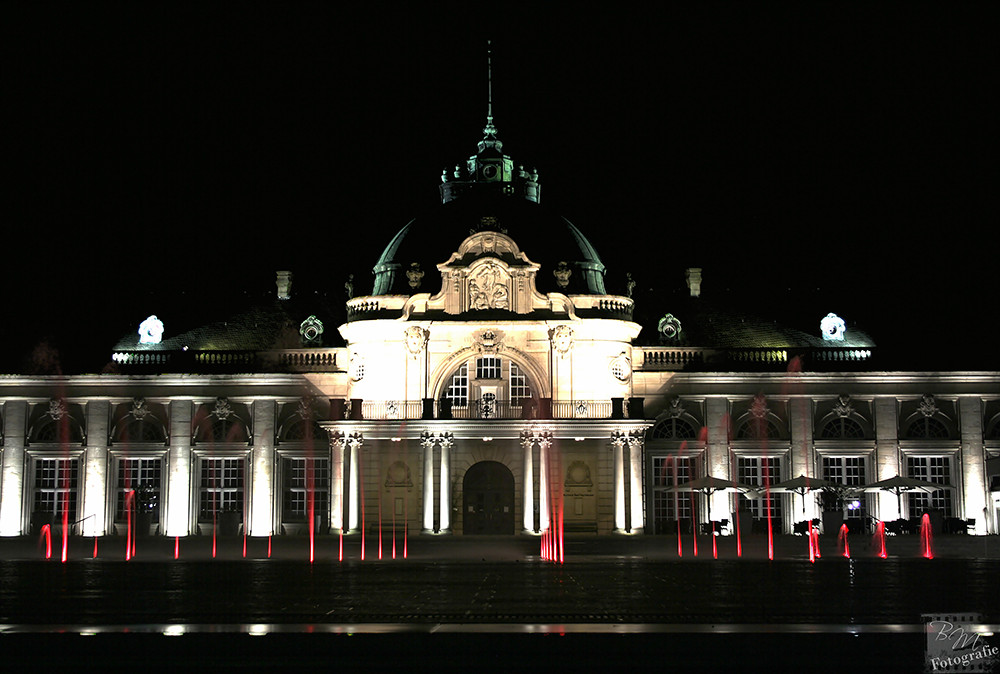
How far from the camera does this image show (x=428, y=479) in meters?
54.9

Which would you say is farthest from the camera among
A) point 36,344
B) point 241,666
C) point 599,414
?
point 36,344

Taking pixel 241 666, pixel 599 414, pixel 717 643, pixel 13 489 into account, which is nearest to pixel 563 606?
pixel 717 643

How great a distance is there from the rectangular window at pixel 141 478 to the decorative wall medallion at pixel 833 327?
3230cm

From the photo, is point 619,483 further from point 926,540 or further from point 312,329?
point 312,329

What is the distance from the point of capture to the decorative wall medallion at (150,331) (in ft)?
205

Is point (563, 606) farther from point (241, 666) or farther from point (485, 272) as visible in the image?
point (485, 272)

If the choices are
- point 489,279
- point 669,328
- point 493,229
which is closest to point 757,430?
point 669,328

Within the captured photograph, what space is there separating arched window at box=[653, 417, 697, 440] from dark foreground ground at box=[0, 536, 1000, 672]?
62.5 feet

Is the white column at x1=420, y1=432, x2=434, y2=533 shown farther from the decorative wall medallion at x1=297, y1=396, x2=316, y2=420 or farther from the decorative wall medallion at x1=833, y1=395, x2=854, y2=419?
the decorative wall medallion at x1=833, y1=395, x2=854, y2=419

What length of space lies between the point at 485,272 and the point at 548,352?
178 inches

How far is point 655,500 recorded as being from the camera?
57812 millimetres

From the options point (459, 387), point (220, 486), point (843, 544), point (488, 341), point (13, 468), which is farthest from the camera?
point (220, 486)

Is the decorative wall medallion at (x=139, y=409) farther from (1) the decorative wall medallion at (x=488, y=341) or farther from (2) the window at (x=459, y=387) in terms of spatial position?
(1) the decorative wall medallion at (x=488, y=341)

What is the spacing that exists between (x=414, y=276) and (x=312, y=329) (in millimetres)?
6640
